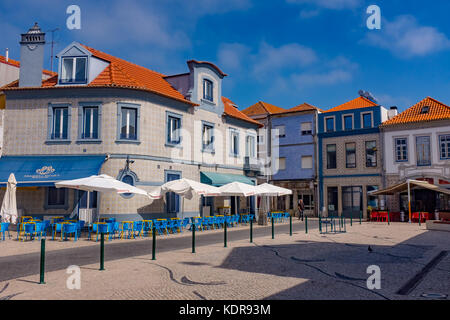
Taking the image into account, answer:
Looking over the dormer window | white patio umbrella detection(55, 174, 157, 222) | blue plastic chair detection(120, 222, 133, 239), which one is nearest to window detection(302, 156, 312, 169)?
the dormer window

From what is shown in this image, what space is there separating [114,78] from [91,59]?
4.82ft

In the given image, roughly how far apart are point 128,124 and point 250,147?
11.6m

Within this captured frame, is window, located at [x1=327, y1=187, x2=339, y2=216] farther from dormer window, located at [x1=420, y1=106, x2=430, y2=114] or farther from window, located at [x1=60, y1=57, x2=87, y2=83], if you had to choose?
window, located at [x1=60, y1=57, x2=87, y2=83]

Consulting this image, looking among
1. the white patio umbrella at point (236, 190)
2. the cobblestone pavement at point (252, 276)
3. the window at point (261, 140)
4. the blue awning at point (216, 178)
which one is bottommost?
the cobblestone pavement at point (252, 276)

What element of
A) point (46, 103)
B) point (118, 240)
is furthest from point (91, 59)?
point (118, 240)

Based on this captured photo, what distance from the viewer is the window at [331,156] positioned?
118 feet

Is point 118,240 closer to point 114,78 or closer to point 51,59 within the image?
point 114,78

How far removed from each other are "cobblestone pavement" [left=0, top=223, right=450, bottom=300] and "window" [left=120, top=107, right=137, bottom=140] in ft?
30.5

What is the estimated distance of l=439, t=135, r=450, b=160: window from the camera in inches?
1193

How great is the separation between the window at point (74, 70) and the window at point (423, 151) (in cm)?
2465

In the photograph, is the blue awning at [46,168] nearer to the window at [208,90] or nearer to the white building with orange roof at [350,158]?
the window at [208,90]

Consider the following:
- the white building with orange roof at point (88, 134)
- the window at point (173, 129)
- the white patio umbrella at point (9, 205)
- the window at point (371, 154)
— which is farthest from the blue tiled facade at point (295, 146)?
the white patio umbrella at point (9, 205)
